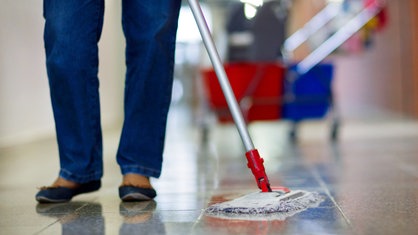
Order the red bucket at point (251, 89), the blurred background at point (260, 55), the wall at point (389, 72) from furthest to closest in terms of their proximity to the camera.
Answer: the wall at point (389, 72) → the red bucket at point (251, 89) → the blurred background at point (260, 55)

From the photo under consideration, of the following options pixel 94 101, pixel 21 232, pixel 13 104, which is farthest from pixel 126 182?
pixel 13 104

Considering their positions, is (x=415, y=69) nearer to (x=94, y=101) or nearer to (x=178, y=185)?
(x=178, y=185)

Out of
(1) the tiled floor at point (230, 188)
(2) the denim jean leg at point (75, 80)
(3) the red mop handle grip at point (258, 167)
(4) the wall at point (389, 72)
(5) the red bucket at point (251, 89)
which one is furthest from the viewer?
(4) the wall at point (389, 72)

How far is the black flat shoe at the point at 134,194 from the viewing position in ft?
5.77

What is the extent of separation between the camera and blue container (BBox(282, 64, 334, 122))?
13.0 feet

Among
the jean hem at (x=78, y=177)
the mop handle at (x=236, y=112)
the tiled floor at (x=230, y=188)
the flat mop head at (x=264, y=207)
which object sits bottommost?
the tiled floor at (x=230, y=188)

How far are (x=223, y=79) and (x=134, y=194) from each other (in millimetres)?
336

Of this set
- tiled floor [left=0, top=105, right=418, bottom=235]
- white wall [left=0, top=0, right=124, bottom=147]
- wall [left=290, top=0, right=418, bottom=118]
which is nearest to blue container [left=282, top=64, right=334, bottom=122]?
tiled floor [left=0, top=105, right=418, bottom=235]

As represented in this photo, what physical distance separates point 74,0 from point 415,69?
3.93 metres

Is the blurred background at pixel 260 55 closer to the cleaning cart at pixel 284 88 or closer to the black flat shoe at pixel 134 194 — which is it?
the cleaning cart at pixel 284 88

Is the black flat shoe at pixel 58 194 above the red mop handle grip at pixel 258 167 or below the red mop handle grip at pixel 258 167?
below

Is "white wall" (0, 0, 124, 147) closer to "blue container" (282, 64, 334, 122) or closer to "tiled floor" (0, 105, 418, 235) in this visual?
"tiled floor" (0, 105, 418, 235)

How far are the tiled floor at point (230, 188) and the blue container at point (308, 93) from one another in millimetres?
152

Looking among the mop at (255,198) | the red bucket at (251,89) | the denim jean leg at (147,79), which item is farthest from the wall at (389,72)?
the mop at (255,198)
